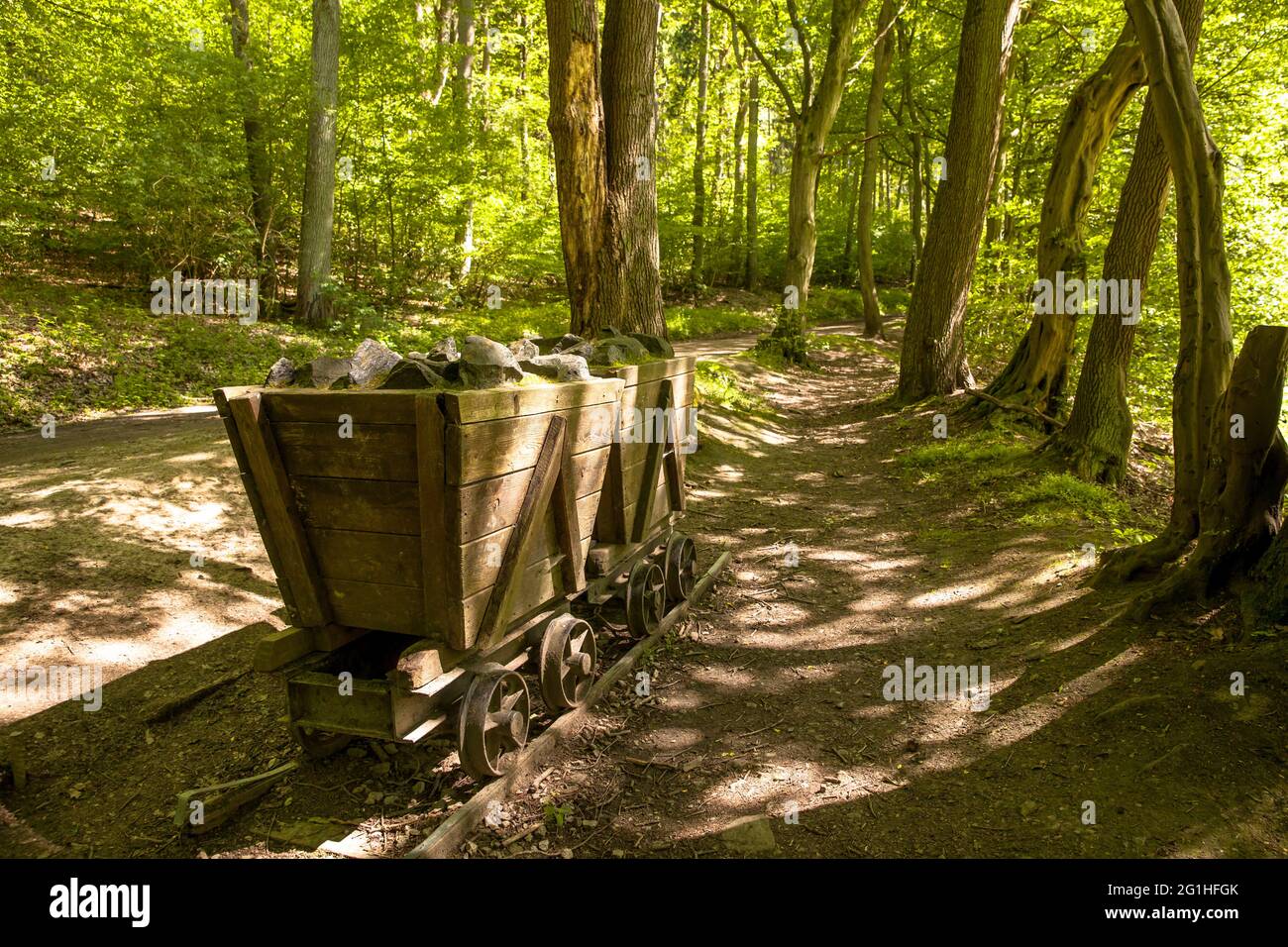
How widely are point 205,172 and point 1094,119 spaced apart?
13.8 meters

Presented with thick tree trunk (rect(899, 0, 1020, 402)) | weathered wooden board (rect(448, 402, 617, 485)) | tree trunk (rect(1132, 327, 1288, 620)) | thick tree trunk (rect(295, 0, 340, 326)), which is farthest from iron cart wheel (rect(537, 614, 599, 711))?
thick tree trunk (rect(295, 0, 340, 326))

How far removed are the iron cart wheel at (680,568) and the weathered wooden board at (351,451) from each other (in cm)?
275

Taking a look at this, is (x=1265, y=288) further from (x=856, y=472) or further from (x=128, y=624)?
(x=128, y=624)

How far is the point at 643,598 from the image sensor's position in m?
4.93

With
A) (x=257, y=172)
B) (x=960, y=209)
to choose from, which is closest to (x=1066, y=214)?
(x=960, y=209)

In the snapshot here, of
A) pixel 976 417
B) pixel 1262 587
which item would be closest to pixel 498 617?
pixel 1262 587

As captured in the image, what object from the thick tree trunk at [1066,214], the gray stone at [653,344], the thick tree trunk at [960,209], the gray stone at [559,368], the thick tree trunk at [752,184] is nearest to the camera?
the gray stone at [559,368]

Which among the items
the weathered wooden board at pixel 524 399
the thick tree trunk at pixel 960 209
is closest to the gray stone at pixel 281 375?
the weathered wooden board at pixel 524 399

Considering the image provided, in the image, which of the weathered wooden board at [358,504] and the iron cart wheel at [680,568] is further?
the iron cart wheel at [680,568]

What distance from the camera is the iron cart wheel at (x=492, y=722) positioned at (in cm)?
326

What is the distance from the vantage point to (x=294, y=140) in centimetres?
1465

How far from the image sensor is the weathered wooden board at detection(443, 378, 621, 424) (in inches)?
114

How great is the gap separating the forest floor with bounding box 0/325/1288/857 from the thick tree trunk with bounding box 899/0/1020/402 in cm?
564

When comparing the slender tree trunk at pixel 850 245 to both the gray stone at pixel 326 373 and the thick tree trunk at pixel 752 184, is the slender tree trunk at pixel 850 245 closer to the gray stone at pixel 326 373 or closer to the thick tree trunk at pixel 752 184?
the thick tree trunk at pixel 752 184
